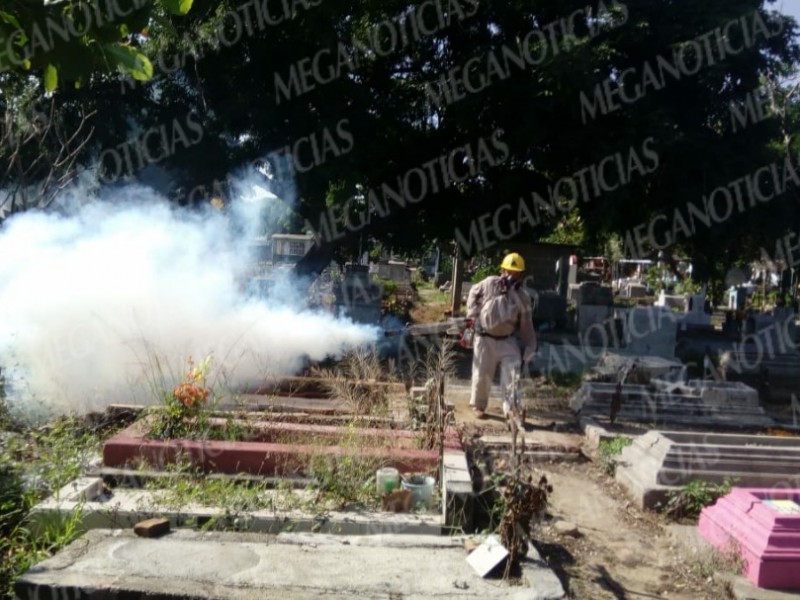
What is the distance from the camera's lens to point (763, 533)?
201 inches

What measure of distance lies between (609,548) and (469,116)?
30.5ft

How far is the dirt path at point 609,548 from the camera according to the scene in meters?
5.08

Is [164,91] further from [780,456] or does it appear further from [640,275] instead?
[640,275]

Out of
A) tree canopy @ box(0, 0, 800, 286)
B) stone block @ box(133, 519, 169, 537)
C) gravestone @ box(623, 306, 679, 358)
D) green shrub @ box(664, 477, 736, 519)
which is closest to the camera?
stone block @ box(133, 519, 169, 537)

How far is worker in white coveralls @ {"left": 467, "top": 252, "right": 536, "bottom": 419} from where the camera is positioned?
8773 millimetres

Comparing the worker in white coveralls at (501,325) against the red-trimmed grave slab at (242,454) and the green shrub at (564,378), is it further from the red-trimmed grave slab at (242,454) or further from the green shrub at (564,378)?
the red-trimmed grave slab at (242,454)

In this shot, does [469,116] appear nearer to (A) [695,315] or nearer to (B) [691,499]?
(B) [691,499]

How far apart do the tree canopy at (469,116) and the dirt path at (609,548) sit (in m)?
7.29

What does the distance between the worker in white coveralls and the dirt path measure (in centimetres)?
156

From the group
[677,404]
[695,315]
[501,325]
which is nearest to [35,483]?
[501,325]

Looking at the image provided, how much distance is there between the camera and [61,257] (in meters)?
9.78

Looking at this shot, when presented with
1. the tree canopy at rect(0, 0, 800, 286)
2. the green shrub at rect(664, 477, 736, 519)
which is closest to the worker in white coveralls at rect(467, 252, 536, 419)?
the green shrub at rect(664, 477, 736, 519)

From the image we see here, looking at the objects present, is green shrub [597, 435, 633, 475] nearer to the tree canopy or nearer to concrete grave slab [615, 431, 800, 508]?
concrete grave slab [615, 431, 800, 508]

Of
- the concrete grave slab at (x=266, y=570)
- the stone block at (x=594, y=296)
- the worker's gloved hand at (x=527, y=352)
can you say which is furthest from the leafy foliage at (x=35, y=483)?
the stone block at (x=594, y=296)
